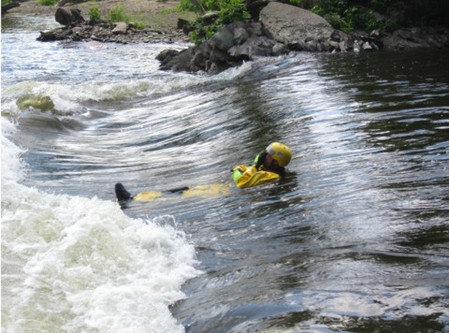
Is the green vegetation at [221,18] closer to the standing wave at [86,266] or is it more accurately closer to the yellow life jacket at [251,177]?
the yellow life jacket at [251,177]

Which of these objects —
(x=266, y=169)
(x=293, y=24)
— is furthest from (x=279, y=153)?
(x=293, y=24)

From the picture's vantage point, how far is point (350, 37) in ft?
69.4

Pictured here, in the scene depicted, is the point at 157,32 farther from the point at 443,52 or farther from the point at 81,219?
the point at 81,219

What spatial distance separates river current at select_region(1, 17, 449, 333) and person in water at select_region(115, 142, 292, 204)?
0.18m

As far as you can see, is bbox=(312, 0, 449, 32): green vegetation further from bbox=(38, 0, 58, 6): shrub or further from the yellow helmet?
bbox=(38, 0, 58, 6): shrub

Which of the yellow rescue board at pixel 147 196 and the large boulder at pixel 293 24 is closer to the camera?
the yellow rescue board at pixel 147 196

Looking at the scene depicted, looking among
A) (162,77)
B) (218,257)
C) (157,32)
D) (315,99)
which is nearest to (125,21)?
(157,32)

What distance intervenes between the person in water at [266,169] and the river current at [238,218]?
198 millimetres

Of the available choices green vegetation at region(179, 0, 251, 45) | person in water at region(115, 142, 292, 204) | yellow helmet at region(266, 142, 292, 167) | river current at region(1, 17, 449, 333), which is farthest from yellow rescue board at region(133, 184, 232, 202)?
green vegetation at region(179, 0, 251, 45)

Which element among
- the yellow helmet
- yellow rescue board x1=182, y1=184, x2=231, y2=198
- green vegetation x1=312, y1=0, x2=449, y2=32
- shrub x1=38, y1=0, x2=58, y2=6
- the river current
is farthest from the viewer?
shrub x1=38, y1=0, x2=58, y2=6

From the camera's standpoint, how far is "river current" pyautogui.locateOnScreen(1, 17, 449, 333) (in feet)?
13.8

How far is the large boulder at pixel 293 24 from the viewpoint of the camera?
21141mm

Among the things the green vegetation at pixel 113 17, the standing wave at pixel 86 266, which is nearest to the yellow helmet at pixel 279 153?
the standing wave at pixel 86 266

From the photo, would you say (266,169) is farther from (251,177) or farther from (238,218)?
(238,218)
